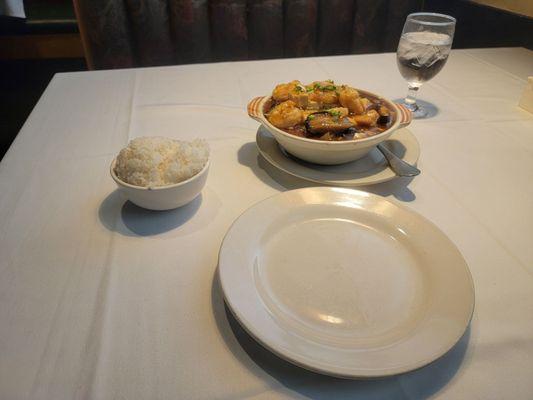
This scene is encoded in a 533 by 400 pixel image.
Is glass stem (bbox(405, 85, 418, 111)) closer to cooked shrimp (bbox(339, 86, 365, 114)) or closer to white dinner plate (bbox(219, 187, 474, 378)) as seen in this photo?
cooked shrimp (bbox(339, 86, 365, 114))

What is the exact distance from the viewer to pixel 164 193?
1.84ft

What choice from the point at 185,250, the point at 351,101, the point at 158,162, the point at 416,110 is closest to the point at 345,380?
the point at 185,250

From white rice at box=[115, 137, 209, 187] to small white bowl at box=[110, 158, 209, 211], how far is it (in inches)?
0.4

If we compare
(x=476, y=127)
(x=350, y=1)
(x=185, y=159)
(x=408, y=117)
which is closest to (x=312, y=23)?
(x=350, y=1)

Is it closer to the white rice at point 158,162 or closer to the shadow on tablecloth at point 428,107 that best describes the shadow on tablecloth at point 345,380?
the white rice at point 158,162

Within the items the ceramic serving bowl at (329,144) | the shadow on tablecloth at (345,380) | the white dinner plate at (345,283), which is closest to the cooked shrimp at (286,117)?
the ceramic serving bowl at (329,144)

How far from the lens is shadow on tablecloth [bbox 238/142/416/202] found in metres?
0.68

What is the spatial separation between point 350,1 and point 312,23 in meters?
0.21

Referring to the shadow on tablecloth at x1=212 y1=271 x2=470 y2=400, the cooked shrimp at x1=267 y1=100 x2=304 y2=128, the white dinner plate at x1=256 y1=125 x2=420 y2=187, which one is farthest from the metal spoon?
the shadow on tablecloth at x1=212 y1=271 x2=470 y2=400

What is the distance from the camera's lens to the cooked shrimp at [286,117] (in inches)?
26.4

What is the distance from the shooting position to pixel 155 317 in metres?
0.47

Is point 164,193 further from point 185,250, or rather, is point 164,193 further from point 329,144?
point 329,144

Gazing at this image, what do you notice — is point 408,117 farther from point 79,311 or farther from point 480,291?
point 79,311

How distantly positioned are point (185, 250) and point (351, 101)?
0.41 m
